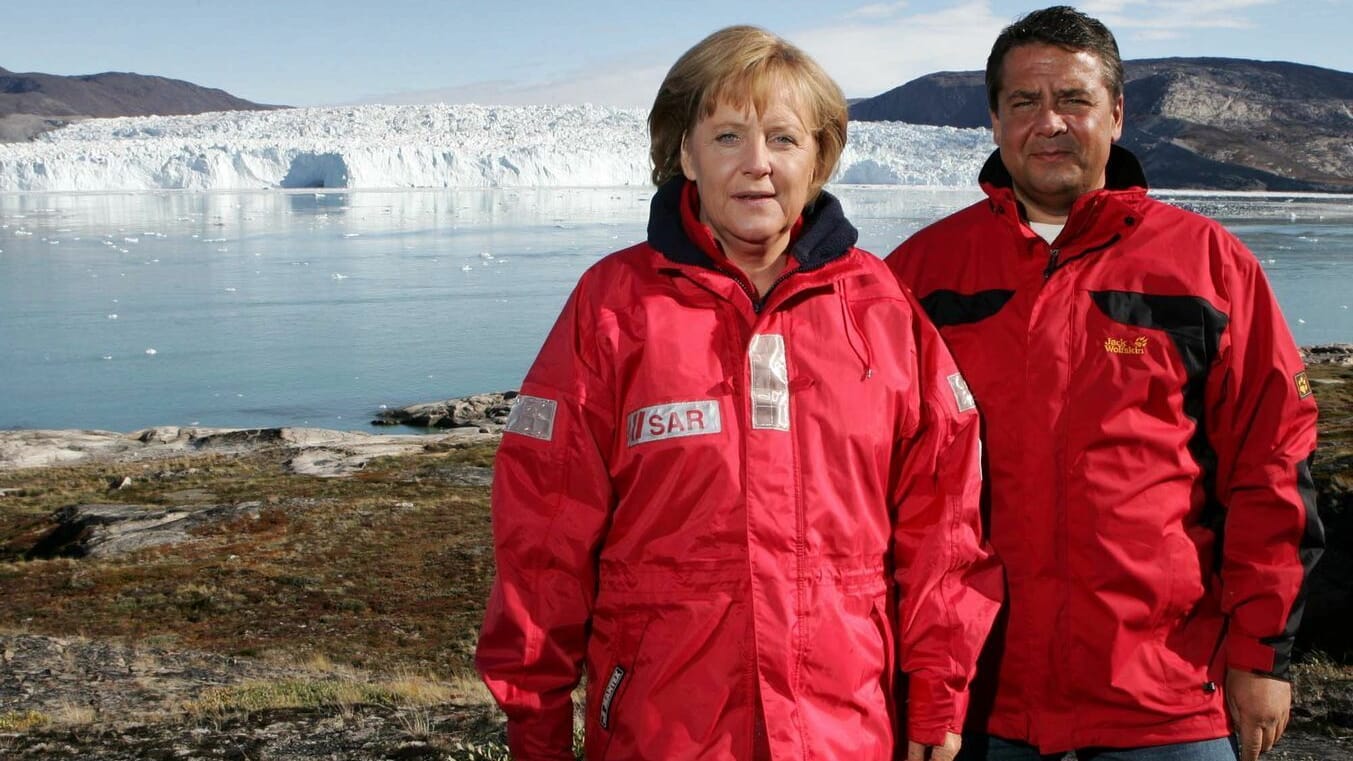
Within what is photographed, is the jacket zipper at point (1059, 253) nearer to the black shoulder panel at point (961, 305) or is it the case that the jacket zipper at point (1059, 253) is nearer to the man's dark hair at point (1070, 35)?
the black shoulder panel at point (961, 305)

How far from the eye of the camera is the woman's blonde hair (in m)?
1.99

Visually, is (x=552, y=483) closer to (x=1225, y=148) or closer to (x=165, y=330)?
(x=165, y=330)

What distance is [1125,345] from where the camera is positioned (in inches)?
86.8

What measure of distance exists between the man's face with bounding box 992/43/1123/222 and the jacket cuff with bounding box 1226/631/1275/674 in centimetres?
91

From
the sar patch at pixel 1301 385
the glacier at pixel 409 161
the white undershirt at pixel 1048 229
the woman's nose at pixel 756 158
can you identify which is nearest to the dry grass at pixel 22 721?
the woman's nose at pixel 756 158

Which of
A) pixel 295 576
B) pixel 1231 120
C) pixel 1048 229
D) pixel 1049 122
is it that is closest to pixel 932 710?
pixel 1048 229

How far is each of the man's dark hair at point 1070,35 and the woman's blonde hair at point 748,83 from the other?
1.70 feet

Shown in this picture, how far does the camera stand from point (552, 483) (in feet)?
6.34

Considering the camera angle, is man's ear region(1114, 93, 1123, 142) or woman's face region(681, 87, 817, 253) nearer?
woman's face region(681, 87, 817, 253)

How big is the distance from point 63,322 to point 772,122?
94.6 feet

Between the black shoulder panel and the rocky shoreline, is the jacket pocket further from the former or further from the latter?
the rocky shoreline

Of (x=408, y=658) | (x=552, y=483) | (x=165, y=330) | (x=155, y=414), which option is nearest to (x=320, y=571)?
(x=408, y=658)

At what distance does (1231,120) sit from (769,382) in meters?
142

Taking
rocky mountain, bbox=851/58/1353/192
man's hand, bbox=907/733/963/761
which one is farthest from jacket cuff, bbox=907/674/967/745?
rocky mountain, bbox=851/58/1353/192
